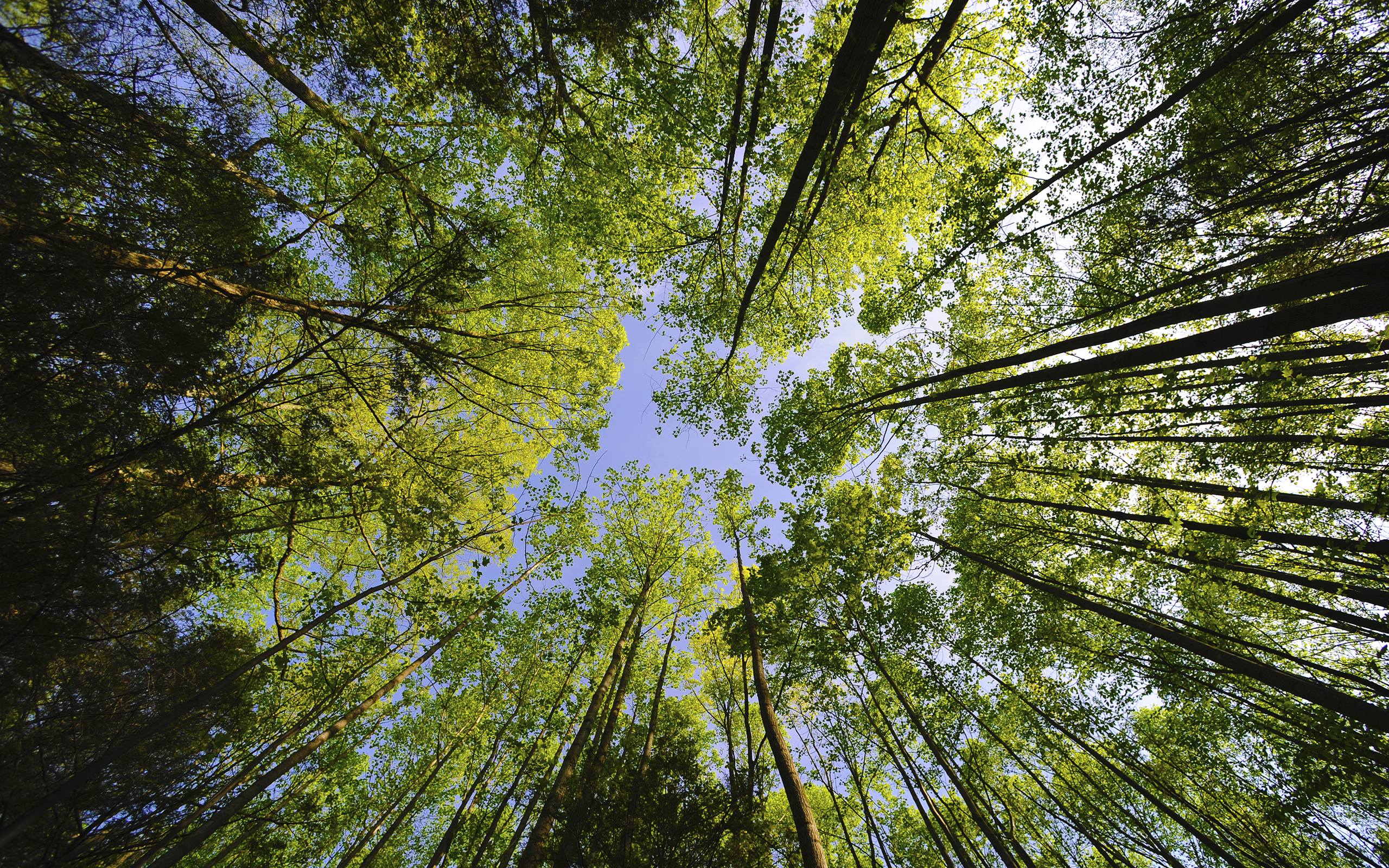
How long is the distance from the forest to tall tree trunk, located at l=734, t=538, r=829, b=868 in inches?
2.8

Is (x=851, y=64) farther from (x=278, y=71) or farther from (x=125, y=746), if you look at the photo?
(x=125, y=746)

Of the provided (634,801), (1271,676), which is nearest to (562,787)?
(634,801)

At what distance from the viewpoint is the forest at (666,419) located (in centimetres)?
382

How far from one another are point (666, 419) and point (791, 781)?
8.16 meters

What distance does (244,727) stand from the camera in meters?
6.88

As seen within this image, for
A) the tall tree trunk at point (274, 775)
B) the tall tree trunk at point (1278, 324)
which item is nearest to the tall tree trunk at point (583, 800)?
the tall tree trunk at point (274, 775)

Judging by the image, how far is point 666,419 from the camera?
1152 cm

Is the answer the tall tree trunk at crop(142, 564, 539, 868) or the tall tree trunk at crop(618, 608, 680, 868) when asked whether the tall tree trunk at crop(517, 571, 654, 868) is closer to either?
the tall tree trunk at crop(618, 608, 680, 868)

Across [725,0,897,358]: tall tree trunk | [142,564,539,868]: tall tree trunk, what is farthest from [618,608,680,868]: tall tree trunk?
[725,0,897,358]: tall tree trunk

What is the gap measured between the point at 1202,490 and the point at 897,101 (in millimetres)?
8755

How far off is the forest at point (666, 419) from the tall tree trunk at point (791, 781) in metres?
0.07

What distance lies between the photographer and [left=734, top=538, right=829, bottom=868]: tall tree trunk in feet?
15.4

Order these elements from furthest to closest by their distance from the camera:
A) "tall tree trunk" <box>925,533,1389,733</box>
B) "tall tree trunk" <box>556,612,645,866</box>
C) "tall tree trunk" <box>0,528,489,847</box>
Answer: "tall tree trunk" <box>556,612,645,866</box>
"tall tree trunk" <box>0,528,489,847</box>
"tall tree trunk" <box>925,533,1389,733</box>

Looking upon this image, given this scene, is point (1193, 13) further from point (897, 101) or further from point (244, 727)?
point (244, 727)
